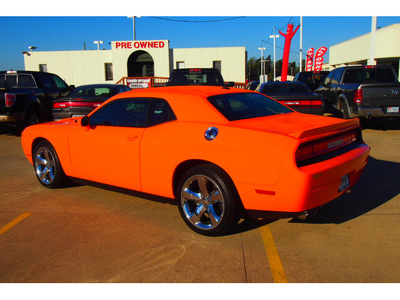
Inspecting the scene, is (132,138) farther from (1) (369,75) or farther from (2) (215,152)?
(1) (369,75)

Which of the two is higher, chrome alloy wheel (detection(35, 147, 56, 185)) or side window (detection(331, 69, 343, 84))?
side window (detection(331, 69, 343, 84))

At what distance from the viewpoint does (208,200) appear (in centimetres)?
360

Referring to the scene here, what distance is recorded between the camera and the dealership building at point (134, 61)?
99.9 ft

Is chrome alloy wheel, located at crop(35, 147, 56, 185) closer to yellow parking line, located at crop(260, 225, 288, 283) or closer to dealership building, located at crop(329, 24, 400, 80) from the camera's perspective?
yellow parking line, located at crop(260, 225, 288, 283)

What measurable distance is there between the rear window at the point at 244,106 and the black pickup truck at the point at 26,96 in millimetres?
7856

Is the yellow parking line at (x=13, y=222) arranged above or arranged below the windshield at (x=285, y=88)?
below

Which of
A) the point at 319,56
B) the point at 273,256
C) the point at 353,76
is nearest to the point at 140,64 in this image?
the point at 319,56

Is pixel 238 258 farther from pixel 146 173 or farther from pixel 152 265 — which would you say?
pixel 146 173

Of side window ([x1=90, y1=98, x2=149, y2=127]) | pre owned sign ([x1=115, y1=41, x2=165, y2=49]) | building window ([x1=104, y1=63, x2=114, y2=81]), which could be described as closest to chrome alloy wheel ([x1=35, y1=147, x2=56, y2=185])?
side window ([x1=90, y1=98, x2=149, y2=127])

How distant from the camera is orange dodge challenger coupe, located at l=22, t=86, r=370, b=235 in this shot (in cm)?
317

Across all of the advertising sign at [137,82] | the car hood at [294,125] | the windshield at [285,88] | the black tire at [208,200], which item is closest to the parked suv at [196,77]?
the windshield at [285,88]

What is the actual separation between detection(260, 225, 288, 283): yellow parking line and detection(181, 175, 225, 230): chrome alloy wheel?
1.73ft

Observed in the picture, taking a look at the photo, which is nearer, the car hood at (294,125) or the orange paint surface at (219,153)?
the orange paint surface at (219,153)

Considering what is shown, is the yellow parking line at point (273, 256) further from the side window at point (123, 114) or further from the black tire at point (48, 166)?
the black tire at point (48, 166)
